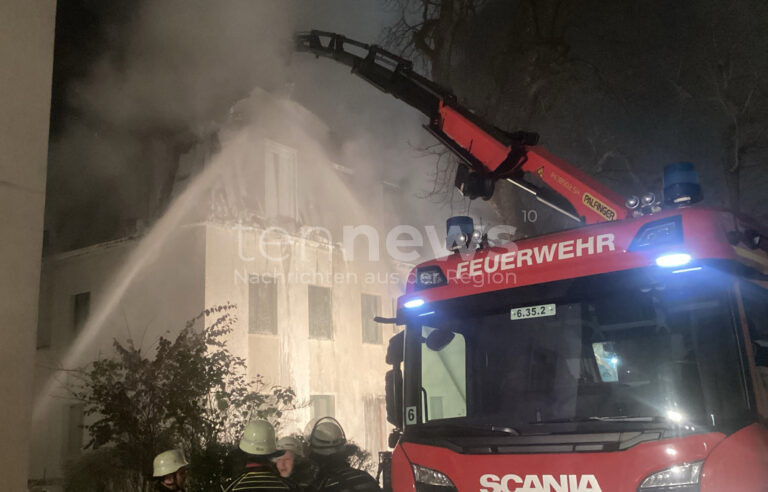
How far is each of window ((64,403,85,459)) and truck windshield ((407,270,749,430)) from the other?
1115cm

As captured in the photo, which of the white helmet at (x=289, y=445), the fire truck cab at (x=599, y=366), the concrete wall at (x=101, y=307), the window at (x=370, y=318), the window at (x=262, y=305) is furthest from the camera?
the window at (x=370, y=318)

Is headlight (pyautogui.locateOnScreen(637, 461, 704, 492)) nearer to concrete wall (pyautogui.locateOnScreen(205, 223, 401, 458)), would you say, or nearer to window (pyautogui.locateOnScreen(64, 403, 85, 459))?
concrete wall (pyautogui.locateOnScreen(205, 223, 401, 458))

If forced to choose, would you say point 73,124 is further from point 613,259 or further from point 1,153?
point 613,259

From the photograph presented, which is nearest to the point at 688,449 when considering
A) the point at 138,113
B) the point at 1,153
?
the point at 1,153

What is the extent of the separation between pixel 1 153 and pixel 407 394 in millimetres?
2824

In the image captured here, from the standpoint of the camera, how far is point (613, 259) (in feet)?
12.6

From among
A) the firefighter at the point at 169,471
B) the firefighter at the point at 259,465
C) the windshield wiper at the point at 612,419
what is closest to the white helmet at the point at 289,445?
the firefighter at the point at 169,471

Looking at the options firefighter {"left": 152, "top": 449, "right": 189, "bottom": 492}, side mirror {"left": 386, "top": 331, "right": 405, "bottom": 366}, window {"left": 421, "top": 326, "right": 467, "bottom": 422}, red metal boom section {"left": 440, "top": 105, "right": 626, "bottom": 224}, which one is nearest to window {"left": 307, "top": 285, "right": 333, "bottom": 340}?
red metal boom section {"left": 440, "top": 105, "right": 626, "bottom": 224}

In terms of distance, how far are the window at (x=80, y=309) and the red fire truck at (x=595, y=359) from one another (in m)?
11.4

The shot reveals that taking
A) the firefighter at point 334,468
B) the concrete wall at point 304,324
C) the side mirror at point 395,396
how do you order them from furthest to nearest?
the concrete wall at point 304,324
the side mirror at point 395,396
the firefighter at point 334,468

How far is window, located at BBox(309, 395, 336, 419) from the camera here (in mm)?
13922

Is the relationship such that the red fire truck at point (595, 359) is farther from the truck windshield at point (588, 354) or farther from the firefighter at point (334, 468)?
the firefighter at point (334, 468)

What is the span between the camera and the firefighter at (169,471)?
534 centimetres

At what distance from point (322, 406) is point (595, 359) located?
11.1 meters
